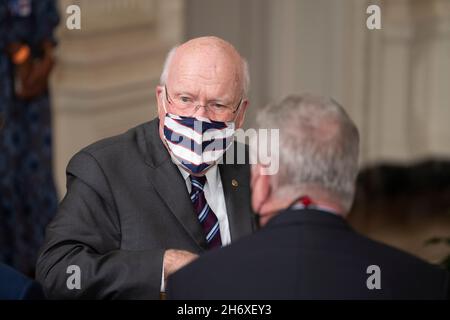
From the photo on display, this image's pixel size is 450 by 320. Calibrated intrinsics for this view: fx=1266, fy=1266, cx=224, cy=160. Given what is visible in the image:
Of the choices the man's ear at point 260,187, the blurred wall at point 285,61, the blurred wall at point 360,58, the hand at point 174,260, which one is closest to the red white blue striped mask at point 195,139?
the hand at point 174,260

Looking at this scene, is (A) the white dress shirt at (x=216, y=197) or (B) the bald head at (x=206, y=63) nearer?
(B) the bald head at (x=206, y=63)

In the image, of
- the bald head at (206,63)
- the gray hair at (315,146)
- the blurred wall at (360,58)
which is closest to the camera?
the gray hair at (315,146)

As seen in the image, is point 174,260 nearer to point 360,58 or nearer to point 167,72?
point 167,72

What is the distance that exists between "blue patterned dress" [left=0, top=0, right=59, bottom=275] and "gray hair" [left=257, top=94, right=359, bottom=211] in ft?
11.3

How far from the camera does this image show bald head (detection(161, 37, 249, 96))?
310 cm

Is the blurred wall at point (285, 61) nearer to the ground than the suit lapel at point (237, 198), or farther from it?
nearer to the ground

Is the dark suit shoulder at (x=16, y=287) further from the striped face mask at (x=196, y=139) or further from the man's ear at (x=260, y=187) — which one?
the striped face mask at (x=196, y=139)

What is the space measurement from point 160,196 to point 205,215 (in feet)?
0.41

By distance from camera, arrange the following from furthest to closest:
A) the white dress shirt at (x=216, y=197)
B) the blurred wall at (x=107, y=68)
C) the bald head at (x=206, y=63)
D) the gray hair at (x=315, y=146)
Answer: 1. the blurred wall at (x=107, y=68)
2. the white dress shirt at (x=216, y=197)
3. the bald head at (x=206, y=63)
4. the gray hair at (x=315, y=146)

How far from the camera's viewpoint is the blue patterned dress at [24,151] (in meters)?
5.89

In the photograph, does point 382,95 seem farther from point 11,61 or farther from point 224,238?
point 224,238

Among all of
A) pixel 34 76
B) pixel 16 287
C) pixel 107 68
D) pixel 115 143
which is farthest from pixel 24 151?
Answer: pixel 16 287

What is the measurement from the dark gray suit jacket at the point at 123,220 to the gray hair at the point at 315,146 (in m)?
0.55
